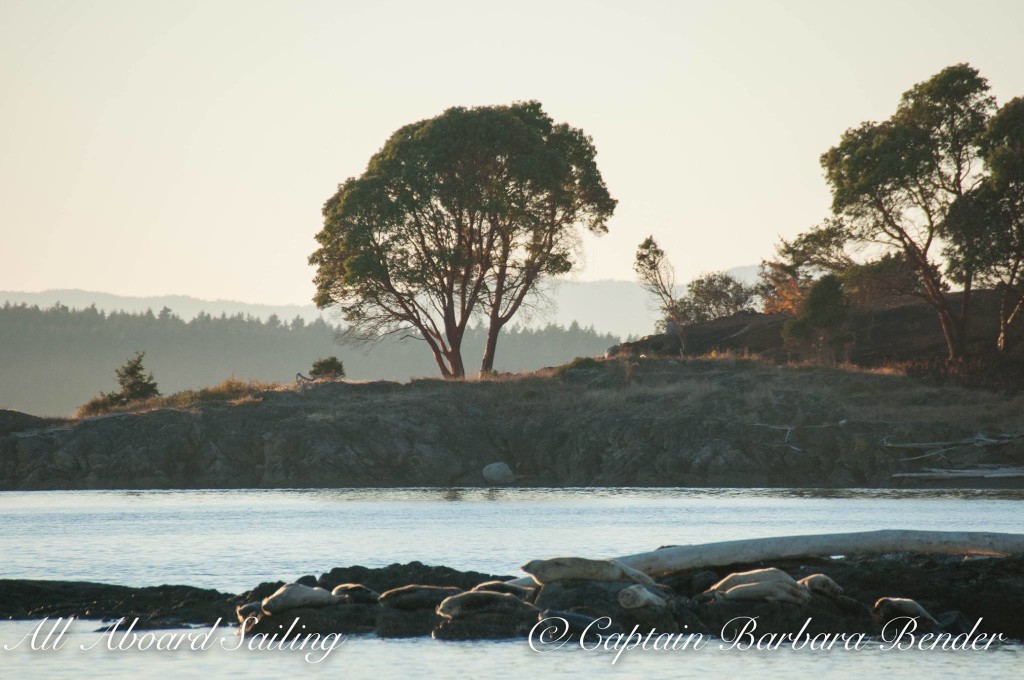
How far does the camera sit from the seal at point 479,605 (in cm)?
2112

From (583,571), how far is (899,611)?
4747 mm

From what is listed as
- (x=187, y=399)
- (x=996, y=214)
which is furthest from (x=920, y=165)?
(x=187, y=399)

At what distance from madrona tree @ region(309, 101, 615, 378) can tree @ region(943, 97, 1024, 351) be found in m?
21.2

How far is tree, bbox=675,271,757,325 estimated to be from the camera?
108 m

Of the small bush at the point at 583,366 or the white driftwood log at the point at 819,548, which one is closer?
the white driftwood log at the point at 819,548

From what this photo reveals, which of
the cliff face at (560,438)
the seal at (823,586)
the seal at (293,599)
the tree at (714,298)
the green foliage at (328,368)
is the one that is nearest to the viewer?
the seal at (823,586)

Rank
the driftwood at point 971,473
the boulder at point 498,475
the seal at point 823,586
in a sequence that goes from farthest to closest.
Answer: the boulder at point 498,475
the driftwood at point 971,473
the seal at point 823,586

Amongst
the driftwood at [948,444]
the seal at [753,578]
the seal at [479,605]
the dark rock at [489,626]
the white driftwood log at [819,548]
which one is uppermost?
the driftwood at [948,444]

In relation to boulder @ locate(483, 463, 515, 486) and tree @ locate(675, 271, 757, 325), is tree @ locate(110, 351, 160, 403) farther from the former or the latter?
tree @ locate(675, 271, 757, 325)

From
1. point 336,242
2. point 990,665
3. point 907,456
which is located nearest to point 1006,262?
point 907,456

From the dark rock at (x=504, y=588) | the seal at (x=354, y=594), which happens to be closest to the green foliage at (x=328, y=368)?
the seal at (x=354, y=594)

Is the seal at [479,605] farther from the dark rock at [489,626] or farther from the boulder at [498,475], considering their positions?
the boulder at [498,475]

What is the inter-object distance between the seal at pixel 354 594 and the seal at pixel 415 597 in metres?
0.18

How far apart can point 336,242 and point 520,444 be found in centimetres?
2228
